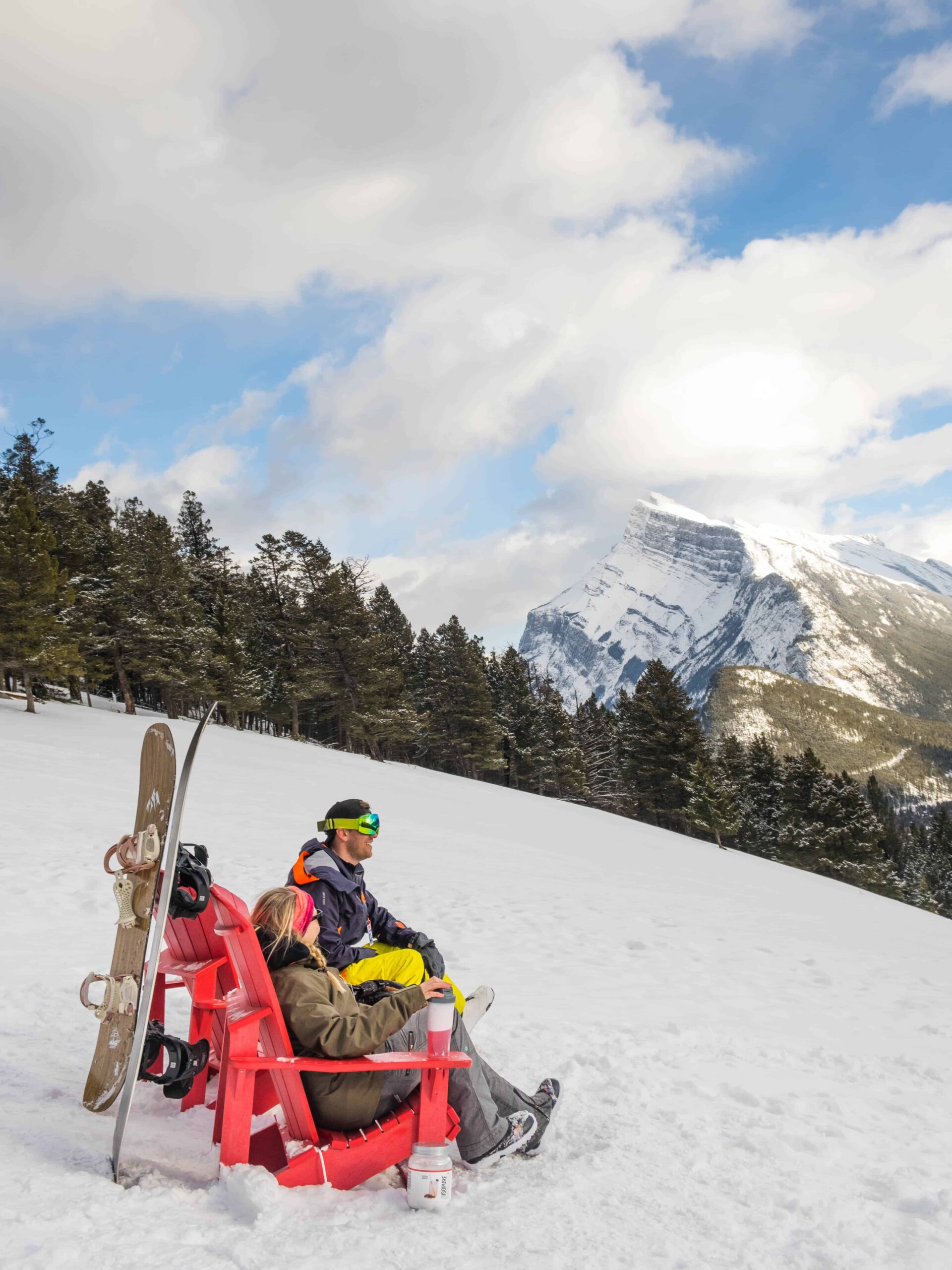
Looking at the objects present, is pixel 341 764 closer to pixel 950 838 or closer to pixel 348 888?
pixel 348 888

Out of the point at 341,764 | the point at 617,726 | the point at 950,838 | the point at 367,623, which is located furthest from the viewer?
the point at 950,838

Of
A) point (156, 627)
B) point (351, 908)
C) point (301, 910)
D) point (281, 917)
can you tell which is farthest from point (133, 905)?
point (156, 627)

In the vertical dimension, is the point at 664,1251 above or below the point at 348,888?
below

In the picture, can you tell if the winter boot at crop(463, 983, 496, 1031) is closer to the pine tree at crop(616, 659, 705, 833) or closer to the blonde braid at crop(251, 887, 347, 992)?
the blonde braid at crop(251, 887, 347, 992)

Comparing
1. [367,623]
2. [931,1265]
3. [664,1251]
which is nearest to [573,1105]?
[664,1251]

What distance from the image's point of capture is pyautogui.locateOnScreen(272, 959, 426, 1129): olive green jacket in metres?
3.29

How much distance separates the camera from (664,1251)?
3.10 m

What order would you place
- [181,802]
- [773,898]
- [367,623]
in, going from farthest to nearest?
[367,623], [773,898], [181,802]

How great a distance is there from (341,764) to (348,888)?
29.6 m

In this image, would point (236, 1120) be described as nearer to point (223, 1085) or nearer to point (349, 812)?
point (223, 1085)

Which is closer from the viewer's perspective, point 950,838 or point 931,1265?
point 931,1265

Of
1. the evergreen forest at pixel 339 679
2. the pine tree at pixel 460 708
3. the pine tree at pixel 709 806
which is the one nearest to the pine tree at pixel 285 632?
the evergreen forest at pixel 339 679

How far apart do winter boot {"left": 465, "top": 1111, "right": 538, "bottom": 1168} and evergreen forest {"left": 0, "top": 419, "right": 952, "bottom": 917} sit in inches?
1057

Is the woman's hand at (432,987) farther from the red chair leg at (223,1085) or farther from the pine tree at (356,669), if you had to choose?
the pine tree at (356,669)
